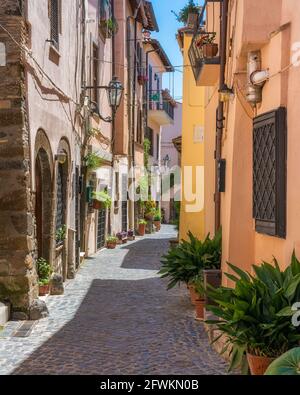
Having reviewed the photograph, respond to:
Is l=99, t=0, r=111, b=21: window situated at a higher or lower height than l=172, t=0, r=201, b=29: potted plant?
higher

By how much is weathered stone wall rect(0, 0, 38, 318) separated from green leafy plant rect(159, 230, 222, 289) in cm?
240

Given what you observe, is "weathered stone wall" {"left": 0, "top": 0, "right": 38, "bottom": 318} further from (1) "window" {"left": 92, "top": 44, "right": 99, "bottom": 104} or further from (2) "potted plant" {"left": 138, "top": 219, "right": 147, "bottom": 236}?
(2) "potted plant" {"left": 138, "top": 219, "right": 147, "bottom": 236}

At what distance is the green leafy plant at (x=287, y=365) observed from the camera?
4.08 metres

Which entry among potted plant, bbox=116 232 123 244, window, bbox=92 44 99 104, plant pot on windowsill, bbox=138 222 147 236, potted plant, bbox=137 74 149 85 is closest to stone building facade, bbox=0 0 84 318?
window, bbox=92 44 99 104

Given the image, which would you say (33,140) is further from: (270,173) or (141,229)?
(141,229)

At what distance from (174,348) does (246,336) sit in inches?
98.8

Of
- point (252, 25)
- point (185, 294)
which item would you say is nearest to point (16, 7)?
point (252, 25)

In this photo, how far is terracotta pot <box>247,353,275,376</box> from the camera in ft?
15.7

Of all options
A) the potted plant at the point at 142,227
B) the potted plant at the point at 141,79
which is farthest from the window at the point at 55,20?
the potted plant at the point at 142,227

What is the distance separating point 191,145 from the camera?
14438mm

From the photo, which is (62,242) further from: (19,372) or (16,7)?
(19,372)

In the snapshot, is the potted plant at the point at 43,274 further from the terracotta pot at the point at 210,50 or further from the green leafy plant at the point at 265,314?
the green leafy plant at the point at 265,314

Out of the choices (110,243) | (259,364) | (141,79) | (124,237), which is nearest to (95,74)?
(110,243)

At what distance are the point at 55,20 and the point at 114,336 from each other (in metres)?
6.29
